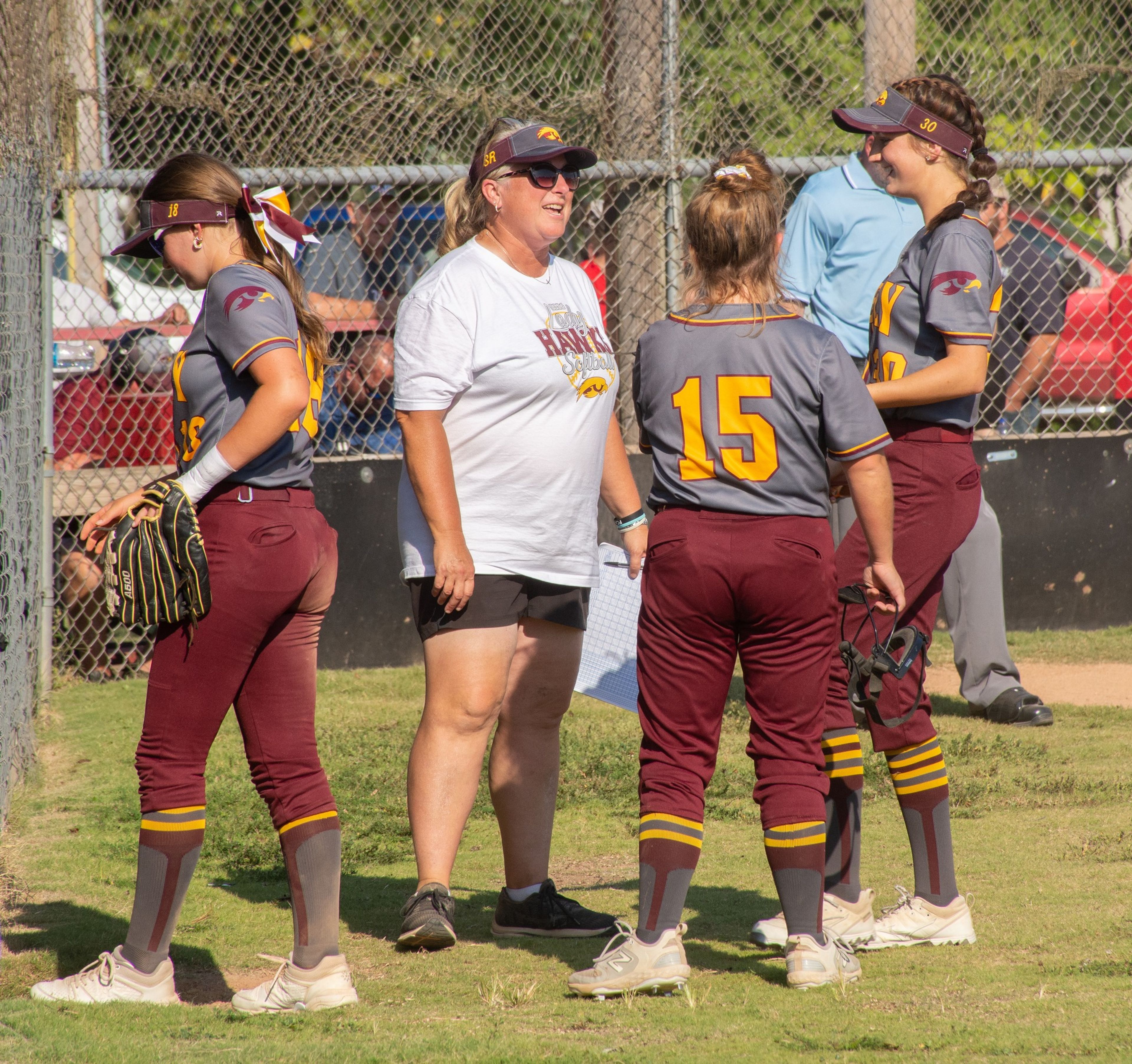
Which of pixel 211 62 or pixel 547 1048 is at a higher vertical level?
pixel 211 62

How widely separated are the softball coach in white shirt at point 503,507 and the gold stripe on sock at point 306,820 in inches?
20.9

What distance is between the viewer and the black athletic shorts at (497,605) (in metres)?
3.59

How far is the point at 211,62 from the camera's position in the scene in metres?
7.26

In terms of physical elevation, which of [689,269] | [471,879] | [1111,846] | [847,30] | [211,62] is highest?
[847,30]

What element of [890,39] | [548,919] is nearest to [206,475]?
[548,919]

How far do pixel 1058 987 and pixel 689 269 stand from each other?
70.6 inches

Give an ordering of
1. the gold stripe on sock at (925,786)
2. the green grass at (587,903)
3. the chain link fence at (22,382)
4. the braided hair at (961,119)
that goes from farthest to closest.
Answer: the chain link fence at (22,382) → the braided hair at (961,119) → the gold stripe on sock at (925,786) → the green grass at (587,903)

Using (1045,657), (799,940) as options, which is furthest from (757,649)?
(1045,657)

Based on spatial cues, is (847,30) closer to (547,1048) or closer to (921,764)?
(921,764)

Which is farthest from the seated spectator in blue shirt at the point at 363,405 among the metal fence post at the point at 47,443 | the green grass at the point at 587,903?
the green grass at the point at 587,903

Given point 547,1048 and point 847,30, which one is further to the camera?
point 847,30

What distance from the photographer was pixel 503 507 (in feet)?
11.8

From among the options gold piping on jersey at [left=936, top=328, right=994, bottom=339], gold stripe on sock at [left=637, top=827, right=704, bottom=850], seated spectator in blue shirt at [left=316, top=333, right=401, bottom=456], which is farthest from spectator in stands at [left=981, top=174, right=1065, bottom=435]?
gold stripe on sock at [left=637, top=827, right=704, bottom=850]

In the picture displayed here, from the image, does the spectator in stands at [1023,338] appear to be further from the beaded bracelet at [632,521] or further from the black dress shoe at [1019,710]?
the beaded bracelet at [632,521]
